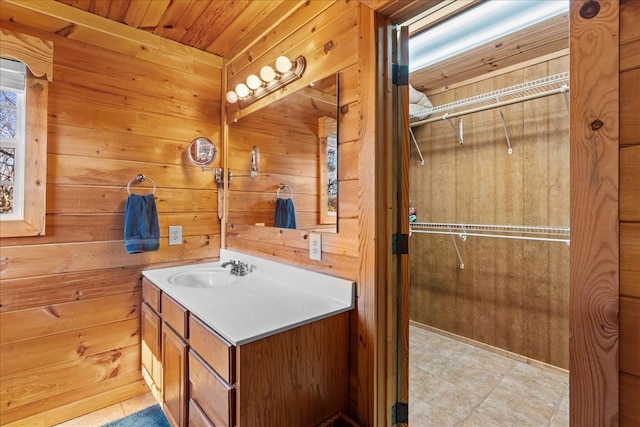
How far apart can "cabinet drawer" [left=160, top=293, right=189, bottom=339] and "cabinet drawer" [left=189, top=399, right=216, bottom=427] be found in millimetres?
267

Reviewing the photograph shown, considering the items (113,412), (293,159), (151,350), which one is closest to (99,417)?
(113,412)

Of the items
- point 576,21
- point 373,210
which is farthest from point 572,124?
point 373,210

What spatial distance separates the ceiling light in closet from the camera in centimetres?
145

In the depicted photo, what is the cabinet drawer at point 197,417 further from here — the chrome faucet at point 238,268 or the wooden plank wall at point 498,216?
the wooden plank wall at point 498,216

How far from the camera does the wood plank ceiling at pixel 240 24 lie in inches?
65.5

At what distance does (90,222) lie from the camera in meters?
1.79

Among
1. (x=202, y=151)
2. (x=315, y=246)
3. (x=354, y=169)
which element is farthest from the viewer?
(x=202, y=151)

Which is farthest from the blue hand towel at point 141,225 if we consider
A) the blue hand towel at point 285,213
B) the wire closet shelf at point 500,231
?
the wire closet shelf at point 500,231

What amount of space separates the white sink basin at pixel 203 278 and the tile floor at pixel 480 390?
52.0 inches

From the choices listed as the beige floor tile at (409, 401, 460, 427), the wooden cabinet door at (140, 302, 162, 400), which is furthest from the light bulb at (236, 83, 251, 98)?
the beige floor tile at (409, 401, 460, 427)

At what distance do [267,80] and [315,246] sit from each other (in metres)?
0.97

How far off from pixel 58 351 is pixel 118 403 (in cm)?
47

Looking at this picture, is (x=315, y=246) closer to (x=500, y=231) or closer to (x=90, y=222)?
(x=90, y=222)

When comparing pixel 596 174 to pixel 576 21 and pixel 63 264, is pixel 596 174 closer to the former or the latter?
pixel 576 21
